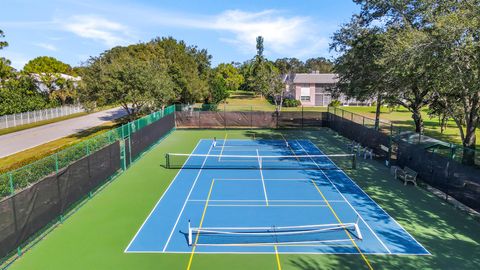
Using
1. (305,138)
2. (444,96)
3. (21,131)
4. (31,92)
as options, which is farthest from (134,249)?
(31,92)

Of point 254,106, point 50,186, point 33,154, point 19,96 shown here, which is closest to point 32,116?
point 19,96

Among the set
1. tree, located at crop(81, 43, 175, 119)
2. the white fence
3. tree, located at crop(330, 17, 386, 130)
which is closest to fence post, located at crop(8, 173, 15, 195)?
tree, located at crop(330, 17, 386, 130)

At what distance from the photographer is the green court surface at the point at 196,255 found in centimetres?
1005

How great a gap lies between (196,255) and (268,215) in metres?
3.96

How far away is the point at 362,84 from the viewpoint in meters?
24.3

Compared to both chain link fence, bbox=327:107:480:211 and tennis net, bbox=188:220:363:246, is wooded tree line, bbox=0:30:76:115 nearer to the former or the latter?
tennis net, bbox=188:220:363:246

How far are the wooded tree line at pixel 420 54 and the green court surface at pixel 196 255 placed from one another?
3807 mm

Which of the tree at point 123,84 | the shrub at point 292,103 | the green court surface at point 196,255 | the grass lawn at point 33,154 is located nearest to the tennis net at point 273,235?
the green court surface at point 196,255

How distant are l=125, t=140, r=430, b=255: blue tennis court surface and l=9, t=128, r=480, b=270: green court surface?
16.5 inches

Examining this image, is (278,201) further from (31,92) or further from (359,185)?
(31,92)

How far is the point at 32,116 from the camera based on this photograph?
44812 millimetres

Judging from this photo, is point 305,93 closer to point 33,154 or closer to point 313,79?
point 313,79

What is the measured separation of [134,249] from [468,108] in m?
18.2

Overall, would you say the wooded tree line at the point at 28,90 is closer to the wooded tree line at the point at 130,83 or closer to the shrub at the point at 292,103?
the wooded tree line at the point at 130,83
